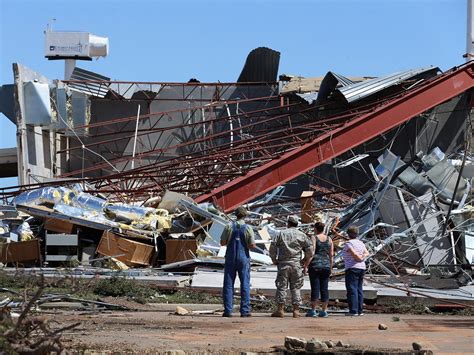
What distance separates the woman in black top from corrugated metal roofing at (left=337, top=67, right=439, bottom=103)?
16.6 m

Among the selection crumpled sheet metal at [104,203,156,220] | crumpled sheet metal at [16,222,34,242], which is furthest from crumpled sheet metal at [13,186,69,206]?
crumpled sheet metal at [104,203,156,220]

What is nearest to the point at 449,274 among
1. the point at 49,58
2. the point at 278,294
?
the point at 278,294

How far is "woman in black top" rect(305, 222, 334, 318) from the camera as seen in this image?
16.0 m

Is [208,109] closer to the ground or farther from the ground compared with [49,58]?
closer to the ground

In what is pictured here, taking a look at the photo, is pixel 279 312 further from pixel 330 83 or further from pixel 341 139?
pixel 330 83

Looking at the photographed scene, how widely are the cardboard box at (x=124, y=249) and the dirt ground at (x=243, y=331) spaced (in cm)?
641

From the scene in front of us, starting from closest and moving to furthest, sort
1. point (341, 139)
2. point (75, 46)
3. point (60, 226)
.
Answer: point (60, 226)
point (341, 139)
point (75, 46)

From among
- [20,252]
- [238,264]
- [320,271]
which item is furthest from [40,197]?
[320,271]

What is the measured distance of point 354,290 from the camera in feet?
53.0

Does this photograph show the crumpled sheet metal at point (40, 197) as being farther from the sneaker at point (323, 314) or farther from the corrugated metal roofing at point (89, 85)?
the corrugated metal roofing at point (89, 85)

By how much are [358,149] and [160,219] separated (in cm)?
1220

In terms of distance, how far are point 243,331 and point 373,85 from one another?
20.5 metres

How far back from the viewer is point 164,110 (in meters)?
38.2

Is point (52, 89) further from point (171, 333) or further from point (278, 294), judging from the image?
point (171, 333)
